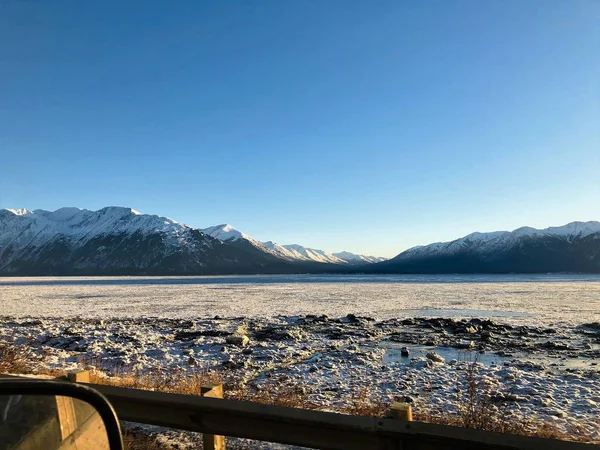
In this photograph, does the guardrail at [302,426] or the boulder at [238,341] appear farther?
the boulder at [238,341]

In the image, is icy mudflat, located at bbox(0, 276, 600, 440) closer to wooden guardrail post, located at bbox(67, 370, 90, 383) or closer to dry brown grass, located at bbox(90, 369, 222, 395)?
dry brown grass, located at bbox(90, 369, 222, 395)

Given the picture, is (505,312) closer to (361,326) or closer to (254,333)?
(361,326)

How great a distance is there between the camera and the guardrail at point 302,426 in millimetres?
2666

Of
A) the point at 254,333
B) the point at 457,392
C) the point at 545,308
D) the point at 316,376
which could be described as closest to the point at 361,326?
the point at 254,333

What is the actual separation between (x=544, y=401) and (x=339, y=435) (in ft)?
25.2

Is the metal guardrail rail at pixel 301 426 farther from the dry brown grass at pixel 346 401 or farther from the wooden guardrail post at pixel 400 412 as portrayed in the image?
the dry brown grass at pixel 346 401

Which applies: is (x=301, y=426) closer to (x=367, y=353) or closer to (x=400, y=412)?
(x=400, y=412)

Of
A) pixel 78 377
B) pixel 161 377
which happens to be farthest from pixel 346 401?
pixel 78 377

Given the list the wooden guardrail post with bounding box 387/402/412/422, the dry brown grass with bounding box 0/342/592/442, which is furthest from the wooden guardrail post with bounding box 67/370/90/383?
the wooden guardrail post with bounding box 387/402/412/422

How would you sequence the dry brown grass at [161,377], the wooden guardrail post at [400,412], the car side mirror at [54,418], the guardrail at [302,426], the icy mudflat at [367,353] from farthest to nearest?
the icy mudflat at [367,353] < the dry brown grass at [161,377] < the wooden guardrail post at [400,412] < the guardrail at [302,426] < the car side mirror at [54,418]

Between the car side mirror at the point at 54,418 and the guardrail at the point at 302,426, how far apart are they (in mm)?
1613

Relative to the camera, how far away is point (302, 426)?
10.3 feet

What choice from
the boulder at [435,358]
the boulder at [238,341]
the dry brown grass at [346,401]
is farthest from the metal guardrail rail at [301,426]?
the boulder at [238,341]

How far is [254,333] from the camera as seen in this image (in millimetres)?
18391
